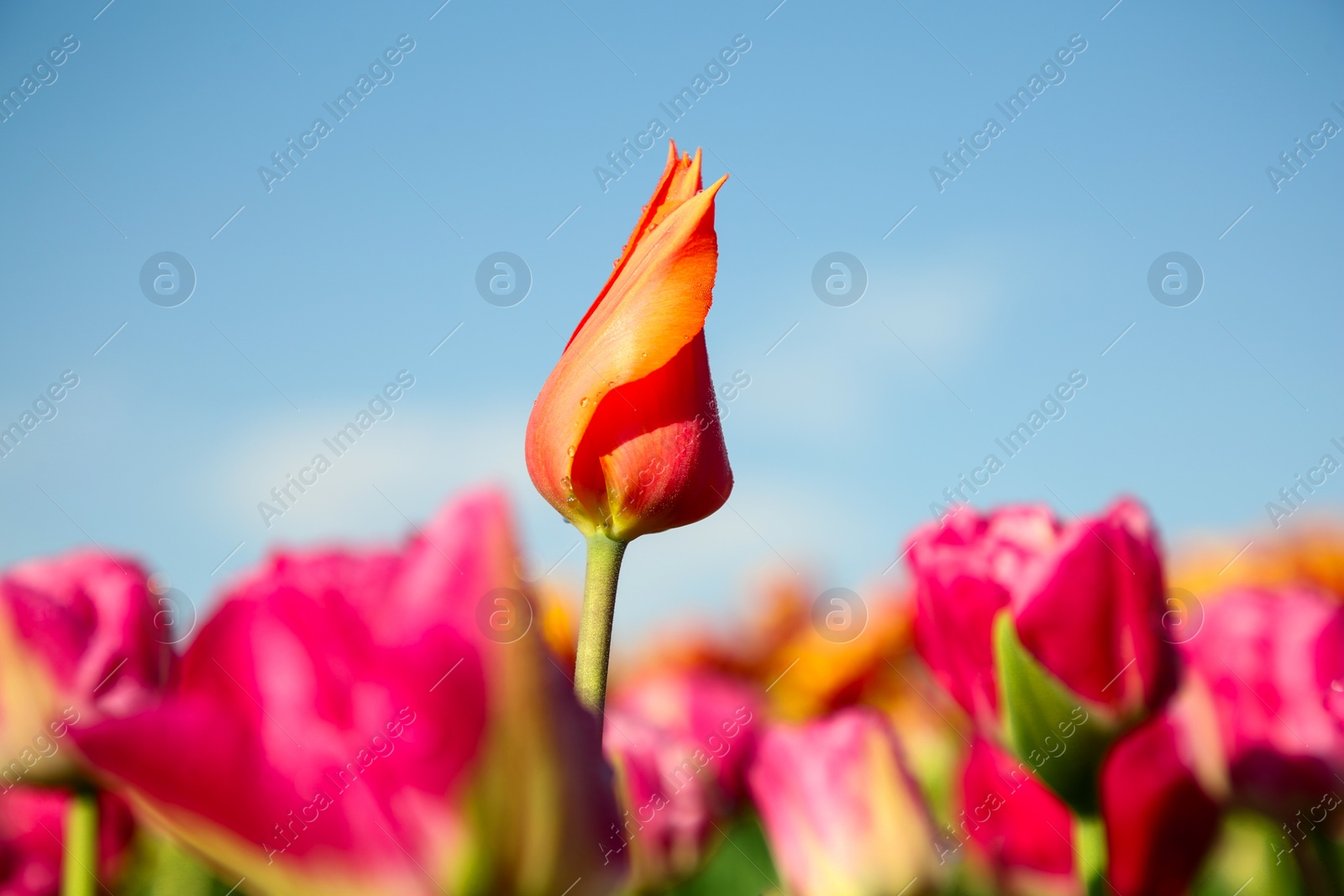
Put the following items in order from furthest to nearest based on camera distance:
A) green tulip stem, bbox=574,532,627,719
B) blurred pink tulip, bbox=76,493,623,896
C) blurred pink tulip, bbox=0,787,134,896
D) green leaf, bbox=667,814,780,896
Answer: green leaf, bbox=667,814,780,896 < blurred pink tulip, bbox=0,787,134,896 < green tulip stem, bbox=574,532,627,719 < blurred pink tulip, bbox=76,493,623,896

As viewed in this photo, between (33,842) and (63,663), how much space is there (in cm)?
24

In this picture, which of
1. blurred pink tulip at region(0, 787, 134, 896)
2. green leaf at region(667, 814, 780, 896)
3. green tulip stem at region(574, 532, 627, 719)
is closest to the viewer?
green tulip stem at region(574, 532, 627, 719)

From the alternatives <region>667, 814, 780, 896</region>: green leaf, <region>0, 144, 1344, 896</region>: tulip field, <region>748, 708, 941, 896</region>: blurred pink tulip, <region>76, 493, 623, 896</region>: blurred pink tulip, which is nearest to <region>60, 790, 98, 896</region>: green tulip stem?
<region>0, 144, 1344, 896</region>: tulip field

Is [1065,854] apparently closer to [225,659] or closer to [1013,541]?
[1013,541]

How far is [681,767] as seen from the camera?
88 cm

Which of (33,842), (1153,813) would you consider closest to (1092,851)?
(1153,813)

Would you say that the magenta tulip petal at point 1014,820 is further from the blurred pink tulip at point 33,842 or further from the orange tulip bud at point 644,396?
the blurred pink tulip at point 33,842

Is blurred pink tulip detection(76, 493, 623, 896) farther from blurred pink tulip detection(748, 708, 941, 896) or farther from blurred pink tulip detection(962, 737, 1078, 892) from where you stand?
blurred pink tulip detection(962, 737, 1078, 892)

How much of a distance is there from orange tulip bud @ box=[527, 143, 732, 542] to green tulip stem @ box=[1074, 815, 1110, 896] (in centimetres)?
36

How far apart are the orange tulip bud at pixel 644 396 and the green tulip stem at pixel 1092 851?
1.18 feet

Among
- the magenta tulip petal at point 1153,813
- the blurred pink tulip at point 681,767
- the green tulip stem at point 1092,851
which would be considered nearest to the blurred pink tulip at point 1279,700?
the magenta tulip petal at point 1153,813

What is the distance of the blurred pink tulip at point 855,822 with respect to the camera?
712 mm

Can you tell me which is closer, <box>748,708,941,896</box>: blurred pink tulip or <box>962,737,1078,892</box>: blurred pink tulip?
<box>748,708,941,896</box>: blurred pink tulip

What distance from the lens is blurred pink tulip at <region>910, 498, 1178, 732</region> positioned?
2.39 ft
